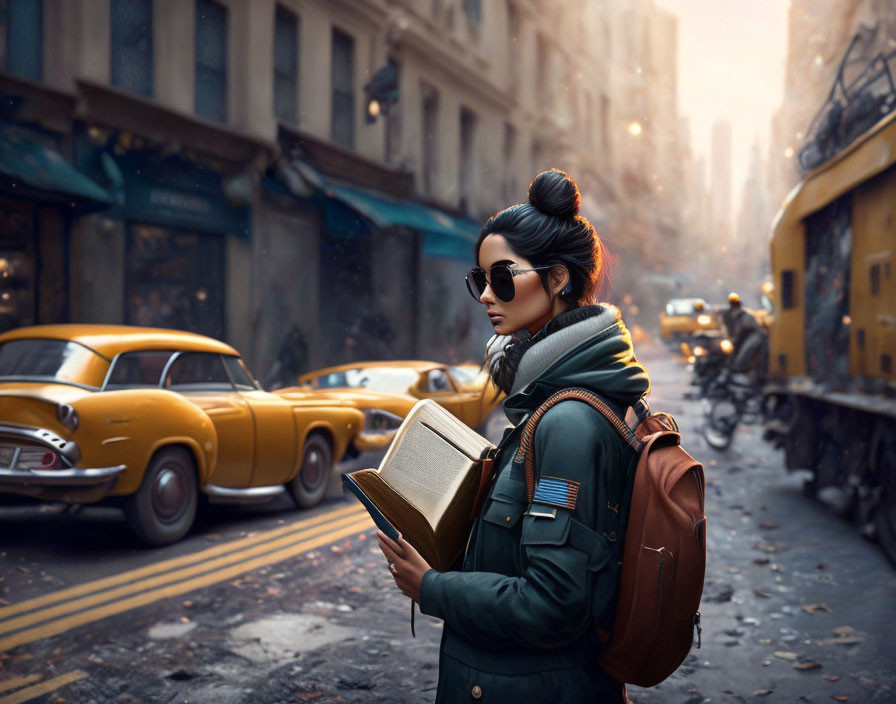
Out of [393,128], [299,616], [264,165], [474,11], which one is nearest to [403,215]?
[393,128]

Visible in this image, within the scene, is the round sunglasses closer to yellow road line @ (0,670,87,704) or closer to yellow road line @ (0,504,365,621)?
yellow road line @ (0,670,87,704)

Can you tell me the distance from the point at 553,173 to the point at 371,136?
17941 millimetres

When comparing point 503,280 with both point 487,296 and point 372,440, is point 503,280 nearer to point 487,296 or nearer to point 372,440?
point 487,296

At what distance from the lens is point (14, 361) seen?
6.43 metres

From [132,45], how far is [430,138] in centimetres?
1241

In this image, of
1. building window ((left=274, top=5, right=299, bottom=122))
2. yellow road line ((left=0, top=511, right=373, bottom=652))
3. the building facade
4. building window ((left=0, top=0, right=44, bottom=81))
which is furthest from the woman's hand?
building window ((left=274, top=5, right=299, bottom=122))

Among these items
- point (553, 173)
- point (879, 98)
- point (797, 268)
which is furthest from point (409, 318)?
point (553, 173)

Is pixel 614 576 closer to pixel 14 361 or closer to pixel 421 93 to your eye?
pixel 14 361

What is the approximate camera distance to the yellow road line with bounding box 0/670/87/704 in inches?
154

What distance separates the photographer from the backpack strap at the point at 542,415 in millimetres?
1766

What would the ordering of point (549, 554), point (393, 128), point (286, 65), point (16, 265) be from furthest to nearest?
point (393, 128), point (286, 65), point (16, 265), point (549, 554)

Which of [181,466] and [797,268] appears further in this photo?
[797,268]

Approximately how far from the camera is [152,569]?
6.05m

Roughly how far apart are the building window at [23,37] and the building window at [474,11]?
15550 mm
